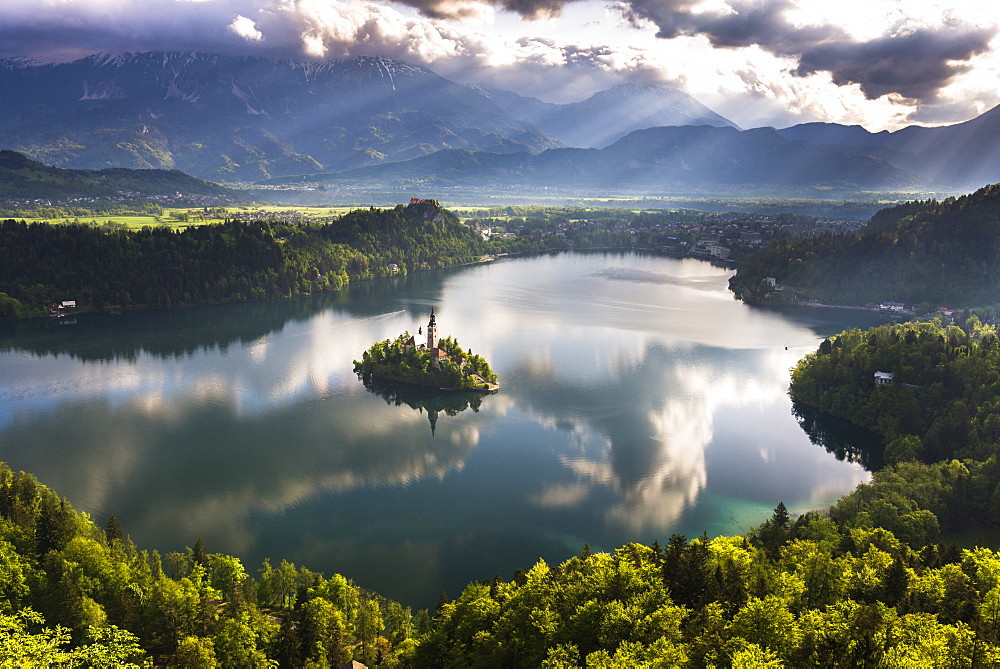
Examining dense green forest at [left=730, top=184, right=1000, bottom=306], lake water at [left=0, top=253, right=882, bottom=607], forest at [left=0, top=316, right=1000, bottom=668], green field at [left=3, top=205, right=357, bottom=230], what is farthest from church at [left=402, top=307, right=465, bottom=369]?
green field at [left=3, top=205, right=357, bottom=230]

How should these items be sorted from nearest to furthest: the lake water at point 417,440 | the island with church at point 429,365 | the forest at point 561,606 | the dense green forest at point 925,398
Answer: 1. the forest at point 561,606
2. the lake water at point 417,440
3. the dense green forest at point 925,398
4. the island with church at point 429,365

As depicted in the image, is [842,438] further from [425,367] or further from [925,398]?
[425,367]

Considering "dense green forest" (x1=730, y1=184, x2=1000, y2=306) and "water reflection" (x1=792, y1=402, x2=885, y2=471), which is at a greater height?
"dense green forest" (x1=730, y1=184, x2=1000, y2=306)

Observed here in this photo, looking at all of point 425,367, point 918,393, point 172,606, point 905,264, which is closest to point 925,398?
point 918,393

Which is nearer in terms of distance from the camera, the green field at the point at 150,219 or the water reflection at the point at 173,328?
the water reflection at the point at 173,328

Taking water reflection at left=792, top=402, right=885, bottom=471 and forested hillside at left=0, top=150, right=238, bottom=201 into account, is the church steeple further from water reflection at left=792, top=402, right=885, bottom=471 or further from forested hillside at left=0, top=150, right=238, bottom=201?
forested hillside at left=0, top=150, right=238, bottom=201

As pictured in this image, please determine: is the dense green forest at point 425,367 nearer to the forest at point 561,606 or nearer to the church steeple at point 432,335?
the church steeple at point 432,335

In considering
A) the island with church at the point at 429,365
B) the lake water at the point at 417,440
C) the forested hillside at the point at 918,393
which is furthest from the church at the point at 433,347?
the forested hillside at the point at 918,393
